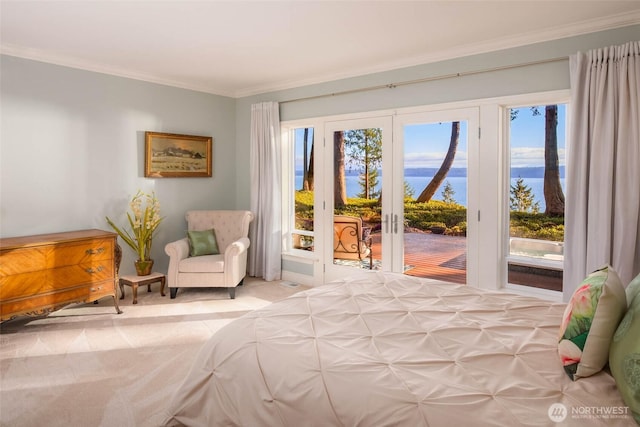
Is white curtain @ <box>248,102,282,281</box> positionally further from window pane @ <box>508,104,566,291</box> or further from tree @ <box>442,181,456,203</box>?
window pane @ <box>508,104,566,291</box>

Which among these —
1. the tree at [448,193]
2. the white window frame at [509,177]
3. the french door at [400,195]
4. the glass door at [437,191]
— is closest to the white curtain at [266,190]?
the french door at [400,195]

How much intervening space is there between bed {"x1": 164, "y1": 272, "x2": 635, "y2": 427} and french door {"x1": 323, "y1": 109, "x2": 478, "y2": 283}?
1841 mm

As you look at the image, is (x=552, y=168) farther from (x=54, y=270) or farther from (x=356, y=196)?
(x=54, y=270)

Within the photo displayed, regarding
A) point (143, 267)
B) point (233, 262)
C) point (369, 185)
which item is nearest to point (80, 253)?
point (143, 267)

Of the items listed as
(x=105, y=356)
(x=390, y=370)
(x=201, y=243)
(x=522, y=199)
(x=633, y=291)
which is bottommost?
(x=105, y=356)

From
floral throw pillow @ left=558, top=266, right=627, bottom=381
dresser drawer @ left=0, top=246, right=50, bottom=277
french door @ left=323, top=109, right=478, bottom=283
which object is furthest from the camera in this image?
french door @ left=323, top=109, right=478, bottom=283

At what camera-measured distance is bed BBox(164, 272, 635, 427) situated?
1385mm

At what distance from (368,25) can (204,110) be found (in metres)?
2.95

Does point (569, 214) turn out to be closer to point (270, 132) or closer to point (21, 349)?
point (270, 132)

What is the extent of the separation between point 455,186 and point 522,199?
62cm

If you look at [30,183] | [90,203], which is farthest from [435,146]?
[30,183]

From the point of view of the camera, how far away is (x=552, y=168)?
A: 3.66 metres

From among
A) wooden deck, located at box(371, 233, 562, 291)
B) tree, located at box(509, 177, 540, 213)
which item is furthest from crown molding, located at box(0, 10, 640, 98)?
wooden deck, located at box(371, 233, 562, 291)

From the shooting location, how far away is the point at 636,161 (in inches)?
118
